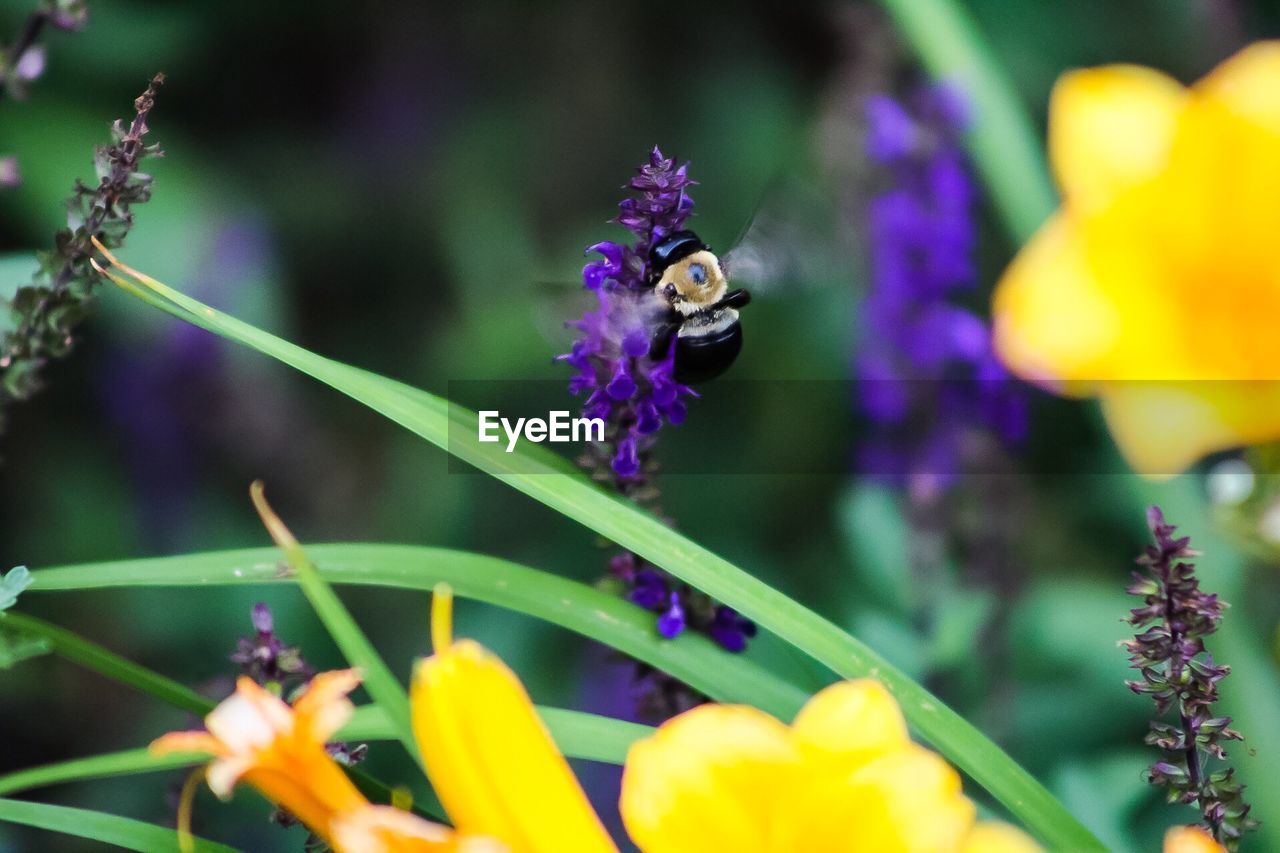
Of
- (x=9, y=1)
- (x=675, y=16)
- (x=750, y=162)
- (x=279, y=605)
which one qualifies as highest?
(x=675, y=16)

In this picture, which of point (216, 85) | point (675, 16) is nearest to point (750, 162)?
point (675, 16)

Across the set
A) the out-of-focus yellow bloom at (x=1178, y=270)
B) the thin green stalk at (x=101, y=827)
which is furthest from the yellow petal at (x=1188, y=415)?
the thin green stalk at (x=101, y=827)

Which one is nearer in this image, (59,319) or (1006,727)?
(59,319)

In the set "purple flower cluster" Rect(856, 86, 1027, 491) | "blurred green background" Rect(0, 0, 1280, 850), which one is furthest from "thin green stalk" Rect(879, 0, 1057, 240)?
"blurred green background" Rect(0, 0, 1280, 850)

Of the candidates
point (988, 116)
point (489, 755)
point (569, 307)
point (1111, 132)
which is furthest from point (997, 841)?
point (988, 116)

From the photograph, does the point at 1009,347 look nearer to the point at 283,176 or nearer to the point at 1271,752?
the point at 1271,752

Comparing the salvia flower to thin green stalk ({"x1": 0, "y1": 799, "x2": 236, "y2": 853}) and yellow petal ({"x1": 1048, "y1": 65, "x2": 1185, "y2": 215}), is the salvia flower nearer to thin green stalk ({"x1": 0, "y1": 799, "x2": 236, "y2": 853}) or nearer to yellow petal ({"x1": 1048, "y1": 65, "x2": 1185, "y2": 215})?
thin green stalk ({"x1": 0, "y1": 799, "x2": 236, "y2": 853})
